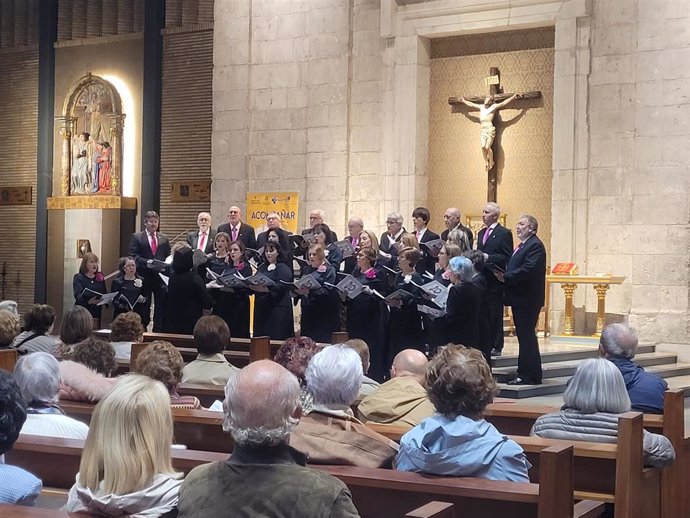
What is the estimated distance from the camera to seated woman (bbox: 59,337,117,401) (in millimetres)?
4742

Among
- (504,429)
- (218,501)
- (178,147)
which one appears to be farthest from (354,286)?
(178,147)

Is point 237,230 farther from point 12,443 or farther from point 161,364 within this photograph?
point 12,443

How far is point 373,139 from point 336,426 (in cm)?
968

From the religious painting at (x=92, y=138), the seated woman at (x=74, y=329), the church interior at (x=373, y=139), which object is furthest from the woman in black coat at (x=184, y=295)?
the religious painting at (x=92, y=138)

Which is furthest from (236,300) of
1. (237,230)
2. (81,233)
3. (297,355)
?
(81,233)

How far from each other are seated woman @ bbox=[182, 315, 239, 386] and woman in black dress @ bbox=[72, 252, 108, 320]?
188 inches

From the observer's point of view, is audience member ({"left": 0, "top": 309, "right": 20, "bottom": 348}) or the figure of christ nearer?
audience member ({"left": 0, "top": 309, "right": 20, "bottom": 348})

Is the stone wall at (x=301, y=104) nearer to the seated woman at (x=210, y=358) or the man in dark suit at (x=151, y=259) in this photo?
the man in dark suit at (x=151, y=259)

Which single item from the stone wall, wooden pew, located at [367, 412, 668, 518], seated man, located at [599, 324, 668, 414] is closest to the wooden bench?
wooden pew, located at [367, 412, 668, 518]

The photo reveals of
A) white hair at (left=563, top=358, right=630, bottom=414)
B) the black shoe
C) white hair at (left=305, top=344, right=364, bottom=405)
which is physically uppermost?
white hair at (left=305, top=344, right=364, bottom=405)

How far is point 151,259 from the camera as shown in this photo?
1092 cm

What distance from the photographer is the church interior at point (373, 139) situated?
1082cm

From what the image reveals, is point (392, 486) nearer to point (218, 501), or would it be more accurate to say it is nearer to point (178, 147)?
point (218, 501)

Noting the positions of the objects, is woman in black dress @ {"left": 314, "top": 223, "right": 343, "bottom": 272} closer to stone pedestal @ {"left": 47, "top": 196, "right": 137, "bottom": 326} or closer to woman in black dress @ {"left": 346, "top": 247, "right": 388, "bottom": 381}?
woman in black dress @ {"left": 346, "top": 247, "right": 388, "bottom": 381}
